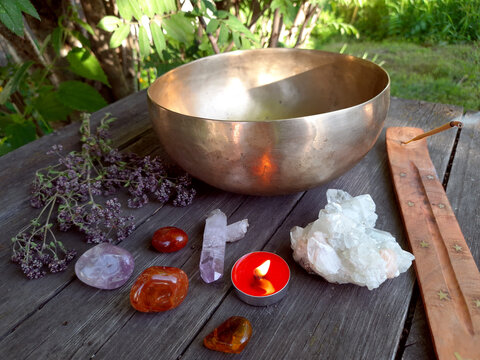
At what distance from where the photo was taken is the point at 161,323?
51cm

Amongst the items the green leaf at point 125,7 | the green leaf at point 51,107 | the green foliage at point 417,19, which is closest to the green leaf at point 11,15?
the green leaf at point 125,7

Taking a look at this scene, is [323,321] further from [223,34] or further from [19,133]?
[19,133]

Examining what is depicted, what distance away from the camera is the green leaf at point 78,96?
1.23 meters

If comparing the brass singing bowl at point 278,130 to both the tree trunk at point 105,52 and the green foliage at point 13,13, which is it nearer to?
the green foliage at point 13,13

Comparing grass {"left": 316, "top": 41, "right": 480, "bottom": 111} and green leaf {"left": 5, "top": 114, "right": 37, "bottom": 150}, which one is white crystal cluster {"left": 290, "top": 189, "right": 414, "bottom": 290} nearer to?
green leaf {"left": 5, "top": 114, "right": 37, "bottom": 150}

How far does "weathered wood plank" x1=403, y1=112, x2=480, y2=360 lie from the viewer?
0.46 m

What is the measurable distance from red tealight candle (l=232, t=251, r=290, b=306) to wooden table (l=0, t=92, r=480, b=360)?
2 cm

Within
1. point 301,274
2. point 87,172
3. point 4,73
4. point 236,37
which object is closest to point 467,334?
point 301,274

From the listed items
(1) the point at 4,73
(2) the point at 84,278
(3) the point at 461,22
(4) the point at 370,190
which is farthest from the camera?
(3) the point at 461,22

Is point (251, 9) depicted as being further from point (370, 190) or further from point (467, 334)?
point (467, 334)

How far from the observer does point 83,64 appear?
126 centimetres

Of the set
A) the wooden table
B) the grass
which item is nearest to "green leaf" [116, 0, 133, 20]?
the wooden table

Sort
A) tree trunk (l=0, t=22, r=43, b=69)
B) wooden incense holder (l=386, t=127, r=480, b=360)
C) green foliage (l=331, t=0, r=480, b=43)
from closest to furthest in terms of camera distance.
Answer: wooden incense holder (l=386, t=127, r=480, b=360) < tree trunk (l=0, t=22, r=43, b=69) < green foliage (l=331, t=0, r=480, b=43)

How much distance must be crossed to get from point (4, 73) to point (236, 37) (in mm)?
929
